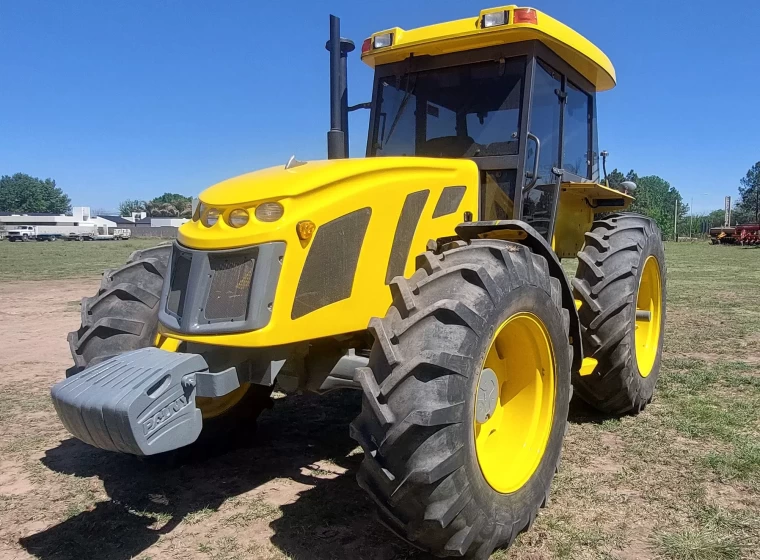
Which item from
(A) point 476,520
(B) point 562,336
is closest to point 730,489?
(B) point 562,336

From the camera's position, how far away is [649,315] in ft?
18.2

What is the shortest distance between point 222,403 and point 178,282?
1348mm

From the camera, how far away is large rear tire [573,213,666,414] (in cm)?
452

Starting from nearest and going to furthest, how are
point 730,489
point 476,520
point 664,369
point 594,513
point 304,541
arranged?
point 476,520
point 304,541
point 594,513
point 730,489
point 664,369

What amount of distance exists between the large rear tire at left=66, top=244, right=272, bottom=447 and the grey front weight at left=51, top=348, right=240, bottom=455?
0.79 meters

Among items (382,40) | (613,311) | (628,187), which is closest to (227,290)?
(382,40)

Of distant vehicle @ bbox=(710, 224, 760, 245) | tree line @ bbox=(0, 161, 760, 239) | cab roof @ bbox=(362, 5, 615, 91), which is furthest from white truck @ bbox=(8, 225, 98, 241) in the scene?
cab roof @ bbox=(362, 5, 615, 91)

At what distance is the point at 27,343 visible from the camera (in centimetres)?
842

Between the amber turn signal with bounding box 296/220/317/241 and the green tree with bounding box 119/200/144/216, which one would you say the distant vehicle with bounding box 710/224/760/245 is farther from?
the green tree with bounding box 119/200/144/216

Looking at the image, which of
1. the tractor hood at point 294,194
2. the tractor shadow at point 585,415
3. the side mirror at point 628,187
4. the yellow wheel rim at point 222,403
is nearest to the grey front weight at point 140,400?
the tractor hood at point 294,194

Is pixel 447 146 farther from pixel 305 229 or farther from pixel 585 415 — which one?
pixel 585 415

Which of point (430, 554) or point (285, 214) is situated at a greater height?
point (285, 214)

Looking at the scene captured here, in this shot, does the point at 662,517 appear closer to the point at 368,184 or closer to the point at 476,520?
the point at 476,520

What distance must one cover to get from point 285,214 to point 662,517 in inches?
97.9
